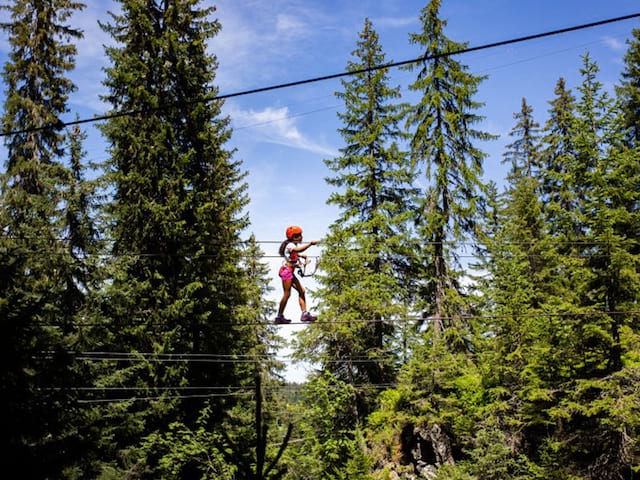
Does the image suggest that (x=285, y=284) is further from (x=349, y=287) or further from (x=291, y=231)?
(x=349, y=287)

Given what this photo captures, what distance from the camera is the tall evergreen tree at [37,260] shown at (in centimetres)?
582

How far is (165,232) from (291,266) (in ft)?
28.6

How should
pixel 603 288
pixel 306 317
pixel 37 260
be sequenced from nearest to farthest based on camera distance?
pixel 306 317, pixel 603 288, pixel 37 260

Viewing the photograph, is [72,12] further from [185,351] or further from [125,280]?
[185,351]

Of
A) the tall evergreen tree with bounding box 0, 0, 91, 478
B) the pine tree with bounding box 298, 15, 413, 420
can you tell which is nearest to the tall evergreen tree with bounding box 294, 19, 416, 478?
the pine tree with bounding box 298, 15, 413, 420

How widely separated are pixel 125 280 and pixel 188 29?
9.93 meters

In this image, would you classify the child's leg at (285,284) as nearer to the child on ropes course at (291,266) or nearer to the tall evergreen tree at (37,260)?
the child on ropes course at (291,266)

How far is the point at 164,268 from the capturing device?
18172 mm

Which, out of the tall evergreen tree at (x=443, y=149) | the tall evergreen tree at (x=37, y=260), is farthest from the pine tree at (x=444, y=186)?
the tall evergreen tree at (x=37, y=260)

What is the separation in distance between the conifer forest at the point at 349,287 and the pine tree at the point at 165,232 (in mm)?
77

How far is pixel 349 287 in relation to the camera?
1888 cm

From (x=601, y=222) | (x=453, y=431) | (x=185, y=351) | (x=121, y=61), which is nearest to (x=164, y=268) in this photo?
(x=185, y=351)

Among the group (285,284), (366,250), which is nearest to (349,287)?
(366,250)

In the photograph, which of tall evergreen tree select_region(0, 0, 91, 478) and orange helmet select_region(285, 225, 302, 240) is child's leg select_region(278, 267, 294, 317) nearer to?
orange helmet select_region(285, 225, 302, 240)
